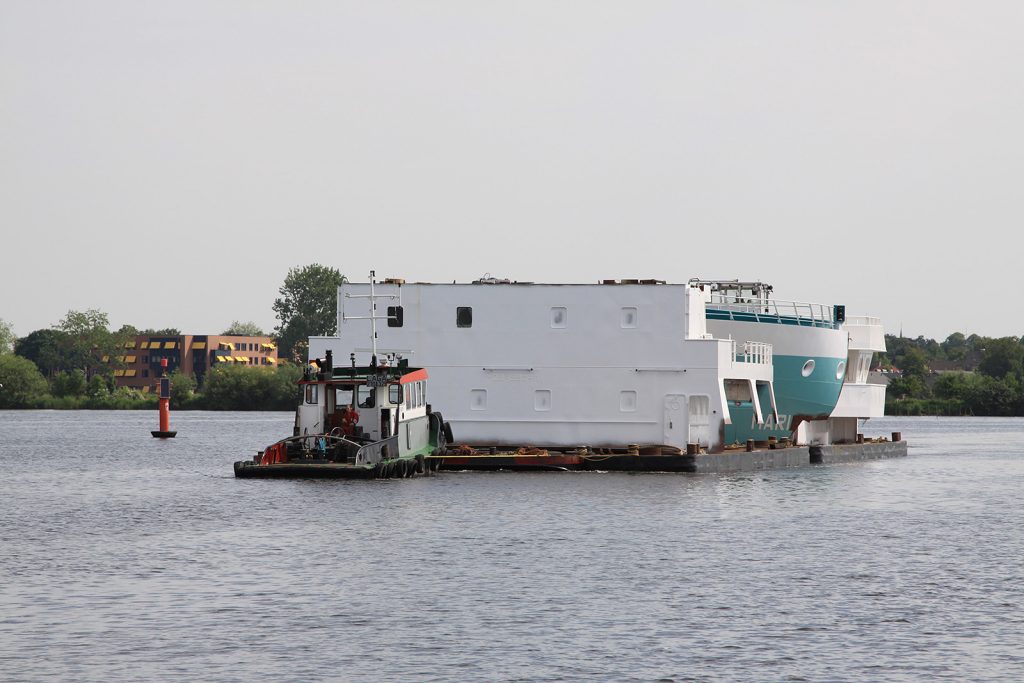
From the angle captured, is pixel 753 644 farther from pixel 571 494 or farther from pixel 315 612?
pixel 571 494

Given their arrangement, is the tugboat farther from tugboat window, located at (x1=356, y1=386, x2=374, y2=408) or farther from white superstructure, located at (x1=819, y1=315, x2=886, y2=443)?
white superstructure, located at (x1=819, y1=315, x2=886, y2=443)

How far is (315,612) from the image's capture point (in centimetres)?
2969

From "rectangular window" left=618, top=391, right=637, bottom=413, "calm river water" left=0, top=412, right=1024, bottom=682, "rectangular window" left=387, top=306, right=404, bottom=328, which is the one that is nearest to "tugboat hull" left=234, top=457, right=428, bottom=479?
"calm river water" left=0, top=412, right=1024, bottom=682

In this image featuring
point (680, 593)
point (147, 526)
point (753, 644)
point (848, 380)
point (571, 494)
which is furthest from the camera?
point (848, 380)

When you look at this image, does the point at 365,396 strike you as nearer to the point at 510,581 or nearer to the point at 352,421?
the point at 352,421

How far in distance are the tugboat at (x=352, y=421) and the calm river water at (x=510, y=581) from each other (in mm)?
1119

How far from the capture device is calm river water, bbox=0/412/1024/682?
998 inches

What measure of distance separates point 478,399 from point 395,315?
15.6 feet

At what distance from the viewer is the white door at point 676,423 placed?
204 ft

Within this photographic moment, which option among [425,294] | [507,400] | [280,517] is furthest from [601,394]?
[280,517]

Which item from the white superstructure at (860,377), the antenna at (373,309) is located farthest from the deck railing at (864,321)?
the antenna at (373,309)

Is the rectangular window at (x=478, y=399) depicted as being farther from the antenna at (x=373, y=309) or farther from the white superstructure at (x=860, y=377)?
the white superstructure at (x=860, y=377)

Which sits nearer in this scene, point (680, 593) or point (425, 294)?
point (680, 593)

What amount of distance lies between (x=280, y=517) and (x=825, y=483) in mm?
27375
